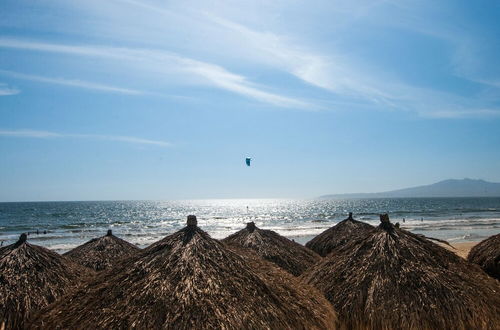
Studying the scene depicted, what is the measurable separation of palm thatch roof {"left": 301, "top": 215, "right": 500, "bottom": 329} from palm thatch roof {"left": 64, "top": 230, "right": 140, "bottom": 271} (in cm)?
691

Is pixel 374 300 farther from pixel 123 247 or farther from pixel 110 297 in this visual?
pixel 123 247

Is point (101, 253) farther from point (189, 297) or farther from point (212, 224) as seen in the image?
point (212, 224)

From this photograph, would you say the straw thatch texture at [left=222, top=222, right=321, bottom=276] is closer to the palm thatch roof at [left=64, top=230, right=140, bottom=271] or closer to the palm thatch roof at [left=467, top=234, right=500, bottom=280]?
the palm thatch roof at [left=64, top=230, right=140, bottom=271]

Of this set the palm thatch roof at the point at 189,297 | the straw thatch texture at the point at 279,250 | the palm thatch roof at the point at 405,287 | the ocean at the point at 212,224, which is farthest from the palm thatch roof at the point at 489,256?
the ocean at the point at 212,224

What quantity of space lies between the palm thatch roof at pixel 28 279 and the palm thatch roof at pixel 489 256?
942cm

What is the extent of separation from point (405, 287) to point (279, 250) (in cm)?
500

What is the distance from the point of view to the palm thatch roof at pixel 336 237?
545 inches

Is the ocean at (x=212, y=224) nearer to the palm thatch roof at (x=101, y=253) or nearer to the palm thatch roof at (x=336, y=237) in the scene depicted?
the palm thatch roof at (x=101, y=253)

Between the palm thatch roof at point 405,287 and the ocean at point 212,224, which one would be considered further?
the ocean at point 212,224

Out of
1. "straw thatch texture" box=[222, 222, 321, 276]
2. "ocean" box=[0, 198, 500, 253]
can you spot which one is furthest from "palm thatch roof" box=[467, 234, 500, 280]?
"ocean" box=[0, 198, 500, 253]

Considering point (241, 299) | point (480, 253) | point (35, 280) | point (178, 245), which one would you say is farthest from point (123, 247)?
point (480, 253)

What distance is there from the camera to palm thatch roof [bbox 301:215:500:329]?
231 inches

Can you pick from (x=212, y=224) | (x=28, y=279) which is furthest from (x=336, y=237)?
(x=212, y=224)

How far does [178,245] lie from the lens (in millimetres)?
5520
